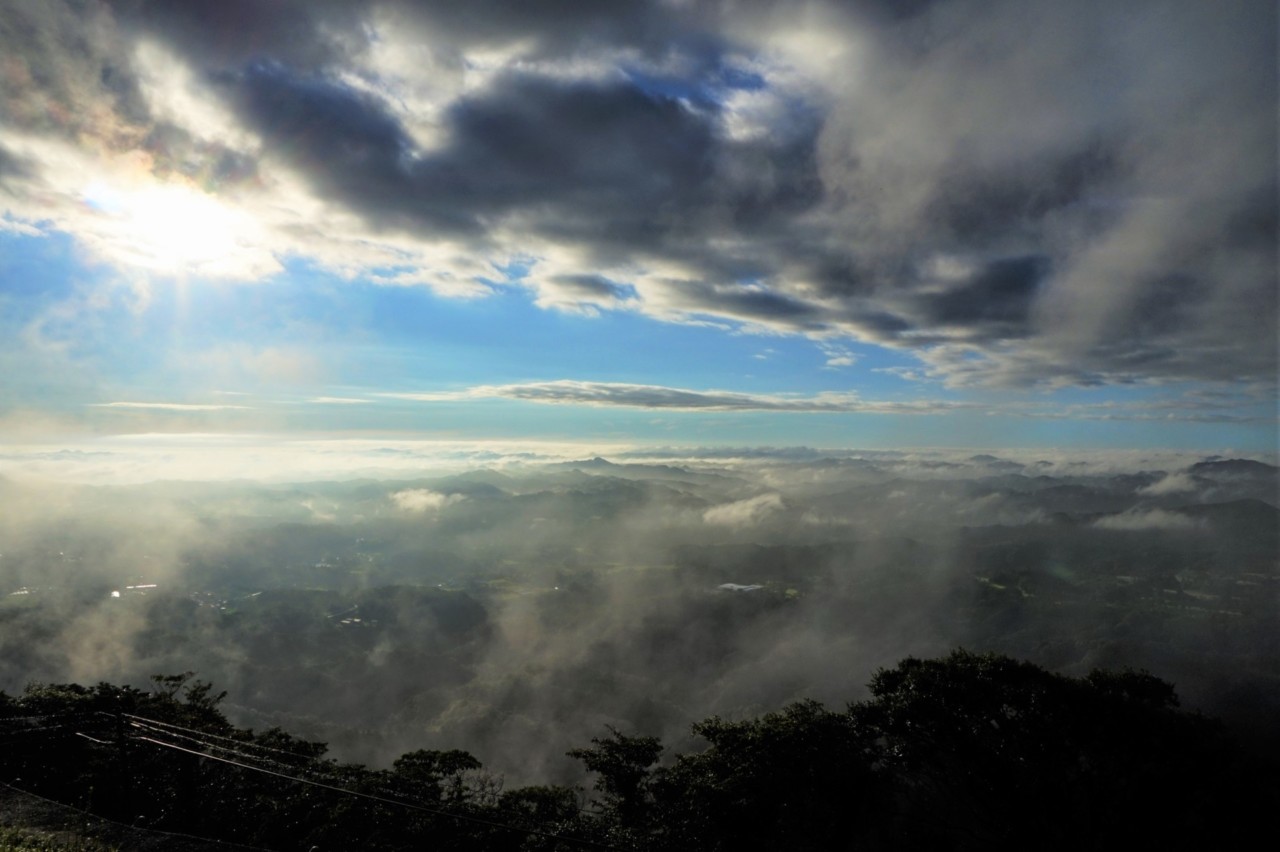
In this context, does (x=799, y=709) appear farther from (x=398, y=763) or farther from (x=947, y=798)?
(x=398, y=763)

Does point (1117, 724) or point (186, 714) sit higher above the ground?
point (1117, 724)

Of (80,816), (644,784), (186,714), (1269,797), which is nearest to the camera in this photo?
(80,816)

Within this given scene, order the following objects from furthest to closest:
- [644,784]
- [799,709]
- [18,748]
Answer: [644,784] < [799,709] < [18,748]

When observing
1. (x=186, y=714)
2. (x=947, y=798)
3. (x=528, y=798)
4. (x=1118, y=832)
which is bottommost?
(x=528, y=798)

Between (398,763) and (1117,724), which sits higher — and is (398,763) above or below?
below

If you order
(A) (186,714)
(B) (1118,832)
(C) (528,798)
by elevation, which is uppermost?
(B) (1118,832)

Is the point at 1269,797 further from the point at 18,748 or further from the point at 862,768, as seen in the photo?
the point at 18,748

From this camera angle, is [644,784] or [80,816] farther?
[644,784]

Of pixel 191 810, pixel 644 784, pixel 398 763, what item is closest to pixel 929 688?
pixel 644 784

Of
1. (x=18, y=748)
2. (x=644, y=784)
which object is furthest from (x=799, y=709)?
(x=18, y=748)
